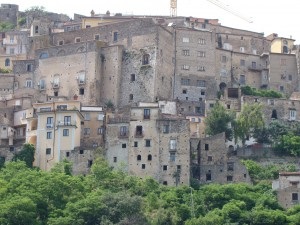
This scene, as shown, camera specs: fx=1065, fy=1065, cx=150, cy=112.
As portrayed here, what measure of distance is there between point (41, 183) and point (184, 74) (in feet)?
74.1

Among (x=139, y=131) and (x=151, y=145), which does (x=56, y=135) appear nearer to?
(x=139, y=131)

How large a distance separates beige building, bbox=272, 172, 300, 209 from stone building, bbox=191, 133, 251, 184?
12.1 ft

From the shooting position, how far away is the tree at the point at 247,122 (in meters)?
80.8

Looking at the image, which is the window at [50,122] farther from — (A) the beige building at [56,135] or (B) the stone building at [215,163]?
(B) the stone building at [215,163]

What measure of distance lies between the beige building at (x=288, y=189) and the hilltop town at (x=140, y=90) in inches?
8.4

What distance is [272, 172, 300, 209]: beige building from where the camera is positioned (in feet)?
234

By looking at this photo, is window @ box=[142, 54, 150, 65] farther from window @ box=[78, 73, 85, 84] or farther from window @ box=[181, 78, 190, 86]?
window @ box=[78, 73, 85, 84]

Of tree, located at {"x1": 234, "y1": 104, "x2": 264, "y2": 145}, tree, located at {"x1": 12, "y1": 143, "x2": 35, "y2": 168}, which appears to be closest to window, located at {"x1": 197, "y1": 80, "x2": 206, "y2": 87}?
tree, located at {"x1": 234, "y1": 104, "x2": 264, "y2": 145}

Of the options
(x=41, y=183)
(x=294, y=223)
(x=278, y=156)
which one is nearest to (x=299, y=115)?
(x=278, y=156)

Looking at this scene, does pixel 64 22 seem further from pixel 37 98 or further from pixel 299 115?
pixel 299 115

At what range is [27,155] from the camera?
7706 cm

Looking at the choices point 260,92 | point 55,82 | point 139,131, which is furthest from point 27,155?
point 260,92

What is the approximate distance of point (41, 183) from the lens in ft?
229

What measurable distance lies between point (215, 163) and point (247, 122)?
19.5 ft
